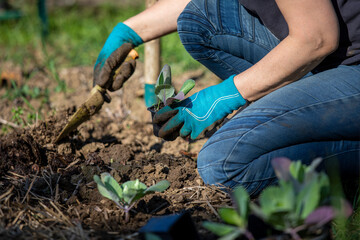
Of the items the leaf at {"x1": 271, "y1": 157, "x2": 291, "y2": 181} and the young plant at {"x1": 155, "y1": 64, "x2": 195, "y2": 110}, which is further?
the young plant at {"x1": 155, "y1": 64, "x2": 195, "y2": 110}

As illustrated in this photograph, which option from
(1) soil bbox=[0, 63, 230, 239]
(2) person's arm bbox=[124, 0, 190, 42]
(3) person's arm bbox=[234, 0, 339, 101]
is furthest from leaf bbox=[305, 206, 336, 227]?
(2) person's arm bbox=[124, 0, 190, 42]

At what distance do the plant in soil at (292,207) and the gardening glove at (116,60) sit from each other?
1.06m

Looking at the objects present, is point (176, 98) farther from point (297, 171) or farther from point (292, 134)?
point (297, 171)

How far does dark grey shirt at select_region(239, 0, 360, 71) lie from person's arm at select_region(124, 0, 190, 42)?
1.22ft

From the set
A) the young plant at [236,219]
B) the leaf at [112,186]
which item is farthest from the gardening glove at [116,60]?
the young plant at [236,219]

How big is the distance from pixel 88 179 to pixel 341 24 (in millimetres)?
1103

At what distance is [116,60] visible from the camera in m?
1.85

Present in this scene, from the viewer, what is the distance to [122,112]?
2.51m

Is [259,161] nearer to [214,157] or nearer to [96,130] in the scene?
[214,157]

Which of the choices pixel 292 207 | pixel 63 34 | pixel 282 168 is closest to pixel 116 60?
pixel 282 168

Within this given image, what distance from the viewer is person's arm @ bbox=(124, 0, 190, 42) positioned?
191cm

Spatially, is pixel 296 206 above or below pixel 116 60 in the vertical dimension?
below

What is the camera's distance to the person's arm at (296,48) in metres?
1.26

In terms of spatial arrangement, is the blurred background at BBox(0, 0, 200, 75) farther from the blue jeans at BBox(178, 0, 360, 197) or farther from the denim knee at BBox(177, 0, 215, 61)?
the blue jeans at BBox(178, 0, 360, 197)
